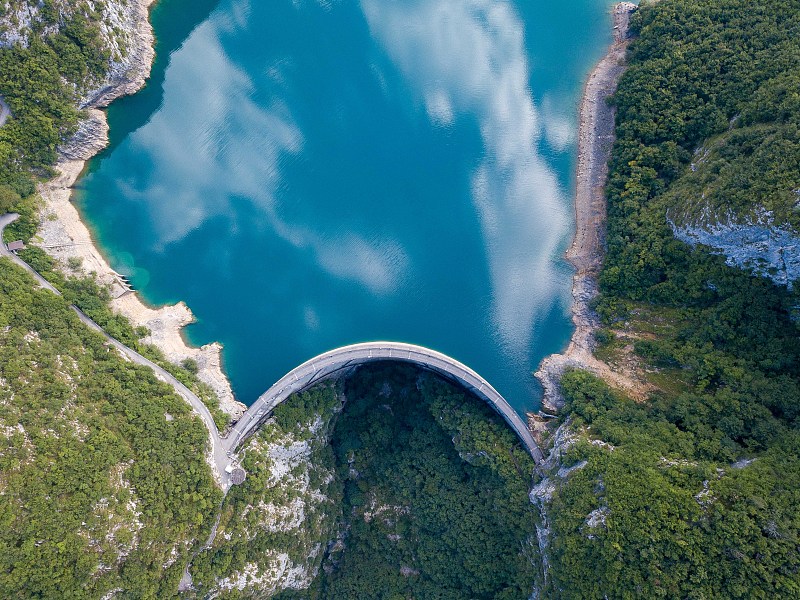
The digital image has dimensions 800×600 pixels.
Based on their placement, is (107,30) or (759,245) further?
(107,30)

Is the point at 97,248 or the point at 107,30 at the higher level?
the point at 107,30

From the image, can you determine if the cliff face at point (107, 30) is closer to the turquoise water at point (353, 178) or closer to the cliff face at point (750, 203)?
the turquoise water at point (353, 178)

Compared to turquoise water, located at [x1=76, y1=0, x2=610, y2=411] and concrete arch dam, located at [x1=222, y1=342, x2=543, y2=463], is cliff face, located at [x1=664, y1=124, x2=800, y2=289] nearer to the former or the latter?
turquoise water, located at [x1=76, y1=0, x2=610, y2=411]

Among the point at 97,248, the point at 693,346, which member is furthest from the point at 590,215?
the point at 97,248

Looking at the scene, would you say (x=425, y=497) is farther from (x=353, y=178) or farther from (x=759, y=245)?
(x=759, y=245)

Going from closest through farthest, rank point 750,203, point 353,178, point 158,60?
point 750,203
point 353,178
point 158,60

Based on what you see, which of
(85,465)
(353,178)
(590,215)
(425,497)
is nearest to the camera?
(85,465)
